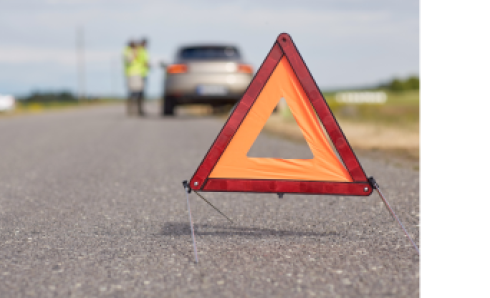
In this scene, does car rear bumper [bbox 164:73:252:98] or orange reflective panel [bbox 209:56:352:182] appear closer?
orange reflective panel [bbox 209:56:352:182]

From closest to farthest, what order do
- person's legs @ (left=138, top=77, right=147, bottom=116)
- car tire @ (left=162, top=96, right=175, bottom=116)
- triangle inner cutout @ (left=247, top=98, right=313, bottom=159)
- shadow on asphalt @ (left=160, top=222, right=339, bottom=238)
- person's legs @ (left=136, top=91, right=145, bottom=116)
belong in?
shadow on asphalt @ (left=160, top=222, right=339, bottom=238)
triangle inner cutout @ (left=247, top=98, right=313, bottom=159)
car tire @ (left=162, top=96, right=175, bottom=116)
person's legs @ (left=138, top=77, right=147, bottom=116)
person's legs @ (left=136, top=91, right=145, bottom=116)

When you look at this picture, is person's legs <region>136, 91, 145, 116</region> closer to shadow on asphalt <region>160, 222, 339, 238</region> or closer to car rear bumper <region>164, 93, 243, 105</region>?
car rear bumper <region>164, 93, 243, 105</region>

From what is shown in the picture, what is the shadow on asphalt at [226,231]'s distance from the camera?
3.73 meters

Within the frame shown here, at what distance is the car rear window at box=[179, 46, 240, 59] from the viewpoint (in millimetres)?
15125

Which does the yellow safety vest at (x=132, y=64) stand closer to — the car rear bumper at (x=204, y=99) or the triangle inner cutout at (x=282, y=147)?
the car rear bumper at (x=204, y=99)

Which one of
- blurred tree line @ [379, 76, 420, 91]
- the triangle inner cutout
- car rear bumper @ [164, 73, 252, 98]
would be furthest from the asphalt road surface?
blurred tree line @ [379, 76, 420, 91]

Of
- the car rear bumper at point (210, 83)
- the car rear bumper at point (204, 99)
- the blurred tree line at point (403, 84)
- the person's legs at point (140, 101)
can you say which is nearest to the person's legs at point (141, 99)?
the person's legs at point (140, 101)

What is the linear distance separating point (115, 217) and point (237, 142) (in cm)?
139

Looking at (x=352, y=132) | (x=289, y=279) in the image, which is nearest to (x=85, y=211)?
(x=289, y=279)

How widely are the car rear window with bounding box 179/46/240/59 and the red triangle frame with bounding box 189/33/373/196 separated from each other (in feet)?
38.9

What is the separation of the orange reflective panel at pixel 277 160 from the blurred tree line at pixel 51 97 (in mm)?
47561

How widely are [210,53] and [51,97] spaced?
4061 centimetres

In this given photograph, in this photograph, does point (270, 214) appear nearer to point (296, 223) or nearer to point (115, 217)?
point (296, 223)
